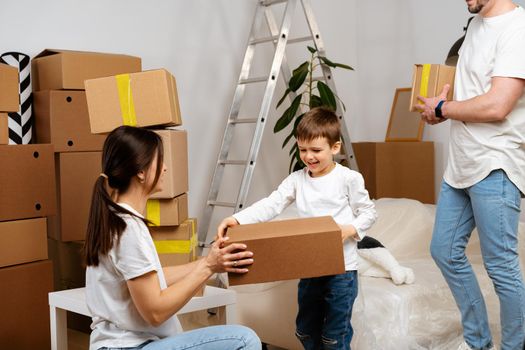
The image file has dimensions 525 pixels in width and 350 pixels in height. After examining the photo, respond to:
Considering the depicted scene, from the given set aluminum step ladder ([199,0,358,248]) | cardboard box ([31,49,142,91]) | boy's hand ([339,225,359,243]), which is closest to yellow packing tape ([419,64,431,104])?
boy's hand ([339,225,359,243])

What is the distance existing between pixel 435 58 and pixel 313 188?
2397 millimetres

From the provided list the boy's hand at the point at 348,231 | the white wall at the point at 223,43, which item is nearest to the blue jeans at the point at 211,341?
the boy's hand at the point at 348,231

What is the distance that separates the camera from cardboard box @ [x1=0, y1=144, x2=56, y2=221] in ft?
8.38

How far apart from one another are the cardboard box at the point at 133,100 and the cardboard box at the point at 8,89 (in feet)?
1.38

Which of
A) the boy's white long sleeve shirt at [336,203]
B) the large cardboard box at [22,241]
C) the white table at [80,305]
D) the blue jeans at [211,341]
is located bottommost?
the white table at [80,305]

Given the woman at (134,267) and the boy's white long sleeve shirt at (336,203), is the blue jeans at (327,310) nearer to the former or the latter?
the boy's white long sleeve shirt at (336,203)

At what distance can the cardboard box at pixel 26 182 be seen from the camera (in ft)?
8.38

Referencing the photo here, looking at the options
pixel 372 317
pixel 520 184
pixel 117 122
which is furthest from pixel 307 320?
pixel 117 122

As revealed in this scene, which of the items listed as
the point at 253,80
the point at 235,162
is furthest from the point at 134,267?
the point at 253,80

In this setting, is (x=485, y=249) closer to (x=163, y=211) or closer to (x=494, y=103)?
(x=494, y=103)

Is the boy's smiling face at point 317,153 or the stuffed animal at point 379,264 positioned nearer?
the boy's smiling face at point 317,153

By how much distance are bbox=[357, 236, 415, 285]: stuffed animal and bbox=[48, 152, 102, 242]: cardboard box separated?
3.96 feet

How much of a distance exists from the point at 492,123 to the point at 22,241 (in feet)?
5.80

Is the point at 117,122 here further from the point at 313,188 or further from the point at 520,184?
the point at 520,184
